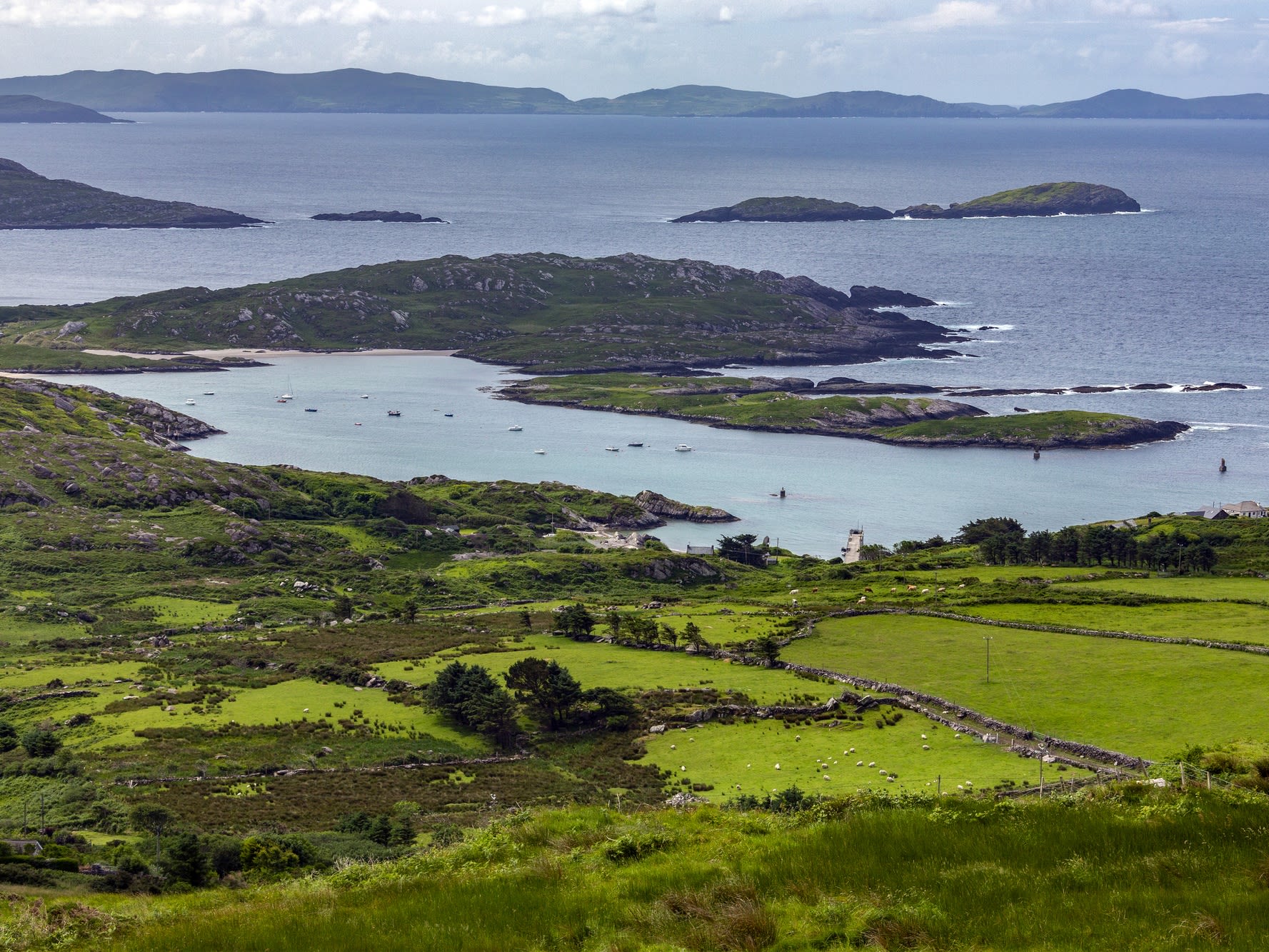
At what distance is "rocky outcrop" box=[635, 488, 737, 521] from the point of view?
111875mm

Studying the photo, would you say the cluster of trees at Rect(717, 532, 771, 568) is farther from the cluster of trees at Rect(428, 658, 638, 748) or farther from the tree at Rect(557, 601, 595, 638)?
the cluster of trees at Rect(428, 658, 638, 748)

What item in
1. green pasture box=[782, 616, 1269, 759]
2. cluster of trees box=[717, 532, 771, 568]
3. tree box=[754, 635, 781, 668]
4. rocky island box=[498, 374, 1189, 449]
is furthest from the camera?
rocky island box=[498, 374, 1189, 449]

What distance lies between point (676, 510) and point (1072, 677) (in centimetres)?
6297

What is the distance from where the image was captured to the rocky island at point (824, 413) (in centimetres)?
13675

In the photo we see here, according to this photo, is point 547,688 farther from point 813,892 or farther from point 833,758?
point 813,892

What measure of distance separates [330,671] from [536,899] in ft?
131

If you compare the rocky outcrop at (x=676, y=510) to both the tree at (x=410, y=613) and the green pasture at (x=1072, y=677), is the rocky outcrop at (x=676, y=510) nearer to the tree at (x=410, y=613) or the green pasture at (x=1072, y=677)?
the tree at (x=410, y=613)

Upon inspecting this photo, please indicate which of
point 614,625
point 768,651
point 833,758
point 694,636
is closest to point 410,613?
point 614,625

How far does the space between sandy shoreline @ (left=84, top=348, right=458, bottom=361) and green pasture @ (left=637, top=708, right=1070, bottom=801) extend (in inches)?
5619

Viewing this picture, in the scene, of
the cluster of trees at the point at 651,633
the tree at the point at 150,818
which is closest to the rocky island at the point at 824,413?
the cluster of trees at the point at 651,633

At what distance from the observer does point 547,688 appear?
5194 cm

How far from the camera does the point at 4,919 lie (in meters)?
21.2

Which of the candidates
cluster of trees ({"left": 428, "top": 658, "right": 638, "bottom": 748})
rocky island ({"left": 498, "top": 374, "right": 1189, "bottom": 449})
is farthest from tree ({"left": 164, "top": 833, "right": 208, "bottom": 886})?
rocky island ({"left": 498, "top": 374, "right": 1189, "bottom": 449})

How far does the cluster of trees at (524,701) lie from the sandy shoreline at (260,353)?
5286 inches
